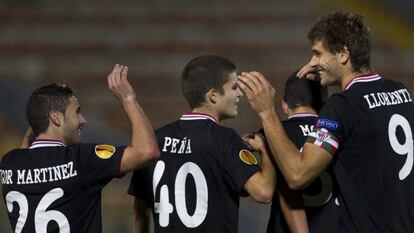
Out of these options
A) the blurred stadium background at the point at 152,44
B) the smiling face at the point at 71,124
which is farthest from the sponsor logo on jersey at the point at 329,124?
the blurred stadium background at the point at 152,44

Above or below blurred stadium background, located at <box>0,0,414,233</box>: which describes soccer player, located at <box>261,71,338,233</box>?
below

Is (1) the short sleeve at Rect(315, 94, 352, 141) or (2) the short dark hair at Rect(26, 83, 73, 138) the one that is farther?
(2) the short dark hair at Rect(26, 83, 73, 138)

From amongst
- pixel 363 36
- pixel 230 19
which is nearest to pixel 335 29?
pixel 363 36

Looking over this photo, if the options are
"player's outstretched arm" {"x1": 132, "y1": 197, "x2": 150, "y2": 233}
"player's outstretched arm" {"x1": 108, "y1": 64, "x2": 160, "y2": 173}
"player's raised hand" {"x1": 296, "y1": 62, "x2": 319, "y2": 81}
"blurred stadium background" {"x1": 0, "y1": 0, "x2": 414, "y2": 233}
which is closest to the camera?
"player's outstretched arm" {"x1": 108, "y1": 64, "x2": 160, "y2": 173}

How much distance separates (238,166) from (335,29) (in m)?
0.66

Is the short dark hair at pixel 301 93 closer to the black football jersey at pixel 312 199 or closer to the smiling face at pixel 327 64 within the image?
the black football jersey at pixel 312 199

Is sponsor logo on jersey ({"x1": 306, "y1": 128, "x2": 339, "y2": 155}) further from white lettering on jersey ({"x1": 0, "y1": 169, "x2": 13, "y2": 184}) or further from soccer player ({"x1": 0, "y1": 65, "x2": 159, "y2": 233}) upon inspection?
white lettering on jersey ({"x1": 0, "y1": 169, "x2": 13, "y2": 184})

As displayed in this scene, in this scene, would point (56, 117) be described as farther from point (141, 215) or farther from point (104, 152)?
point (141, 215)

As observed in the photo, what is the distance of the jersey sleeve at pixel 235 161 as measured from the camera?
3.73m

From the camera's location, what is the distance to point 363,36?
3682mm

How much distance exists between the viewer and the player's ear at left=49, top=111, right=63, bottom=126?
12.7 feet

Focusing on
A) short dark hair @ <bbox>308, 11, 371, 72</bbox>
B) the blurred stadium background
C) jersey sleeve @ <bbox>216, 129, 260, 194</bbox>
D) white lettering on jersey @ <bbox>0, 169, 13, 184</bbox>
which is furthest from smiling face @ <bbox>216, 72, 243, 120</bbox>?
the blurred stadium background

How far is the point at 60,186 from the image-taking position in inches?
147

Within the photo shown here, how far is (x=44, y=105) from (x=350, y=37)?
127 cm
